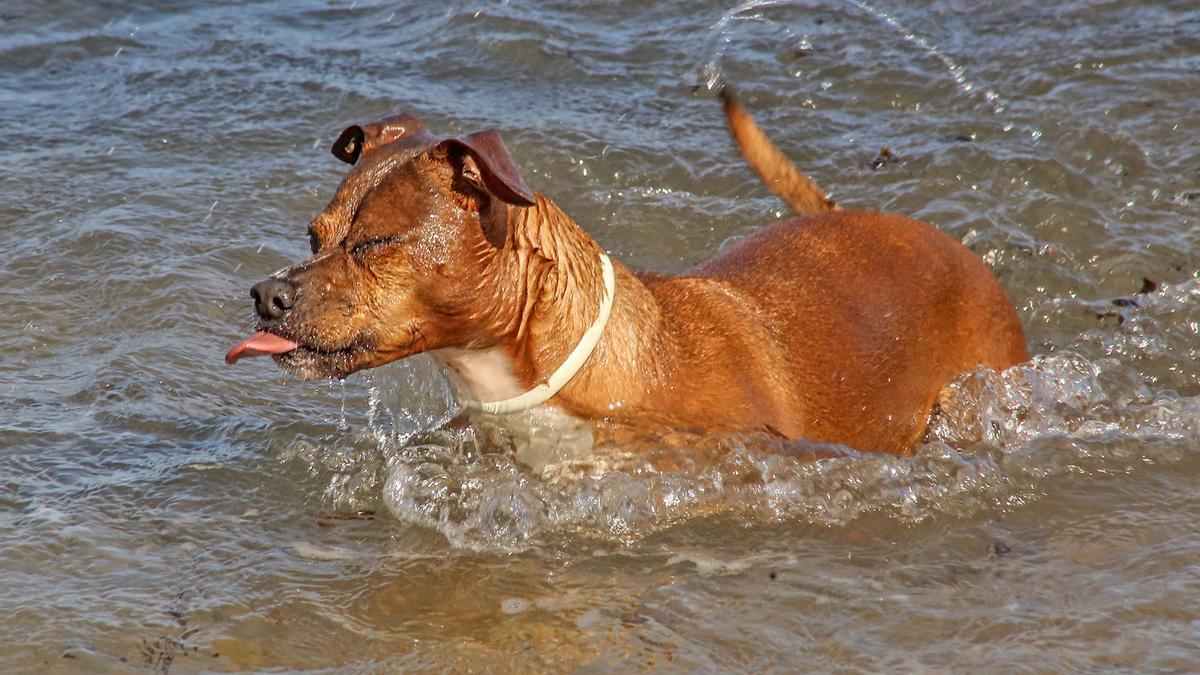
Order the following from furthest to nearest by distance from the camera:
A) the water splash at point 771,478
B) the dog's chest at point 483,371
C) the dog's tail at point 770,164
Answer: the dog's tail at point 770,164
the water splash at point 771,478
the dog's chest at point 483,371

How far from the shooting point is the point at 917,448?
19.3ft

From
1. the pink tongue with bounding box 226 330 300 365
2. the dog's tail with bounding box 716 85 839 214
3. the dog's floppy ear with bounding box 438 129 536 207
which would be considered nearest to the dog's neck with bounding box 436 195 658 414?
the dog's floppy ear with bounding box 438 129 536 207

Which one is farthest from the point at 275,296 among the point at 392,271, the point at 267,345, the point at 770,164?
the point at 770,164

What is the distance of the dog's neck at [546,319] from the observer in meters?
4.69

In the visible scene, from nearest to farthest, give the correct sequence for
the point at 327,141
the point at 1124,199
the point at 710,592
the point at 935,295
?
1. the point at 710,592
2. the point at 935,295
3. the point at 1124,199
4. the point at 327,141

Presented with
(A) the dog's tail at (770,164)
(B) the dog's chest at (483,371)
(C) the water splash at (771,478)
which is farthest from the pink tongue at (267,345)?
(A) the dog's tail at (770,164)

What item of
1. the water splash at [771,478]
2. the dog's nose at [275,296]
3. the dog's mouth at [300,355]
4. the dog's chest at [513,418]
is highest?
the dog's nose at [275,296]

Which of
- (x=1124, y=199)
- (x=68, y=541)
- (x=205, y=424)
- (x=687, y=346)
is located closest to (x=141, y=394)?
(x=205, y=424)

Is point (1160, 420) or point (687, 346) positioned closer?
point (687, 346)

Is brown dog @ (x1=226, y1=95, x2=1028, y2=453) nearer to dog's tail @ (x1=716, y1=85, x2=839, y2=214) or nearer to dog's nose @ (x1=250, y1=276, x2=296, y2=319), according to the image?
dog's nose @ (x1=250, y1=276, x2=296, y2=319)

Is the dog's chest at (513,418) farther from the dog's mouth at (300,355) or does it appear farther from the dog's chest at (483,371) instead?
the dog's mouth at (300,355)

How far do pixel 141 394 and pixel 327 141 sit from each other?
10.8ft

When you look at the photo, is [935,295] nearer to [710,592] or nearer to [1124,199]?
[710,592]

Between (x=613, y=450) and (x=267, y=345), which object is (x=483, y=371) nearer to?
(x=613, y=450)
